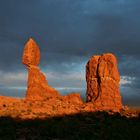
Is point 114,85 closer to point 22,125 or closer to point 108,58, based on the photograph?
point 108,58

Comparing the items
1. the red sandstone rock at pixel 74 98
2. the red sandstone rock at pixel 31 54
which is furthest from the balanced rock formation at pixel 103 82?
the red sandstone rock at pixel 31 54

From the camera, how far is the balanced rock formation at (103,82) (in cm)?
4606

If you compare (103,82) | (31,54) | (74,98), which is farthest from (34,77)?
(103,82)

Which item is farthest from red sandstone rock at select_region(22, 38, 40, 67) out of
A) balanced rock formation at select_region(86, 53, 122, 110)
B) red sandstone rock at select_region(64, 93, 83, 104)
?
balanced rock formation at select_region(86, 53, 122, 110)

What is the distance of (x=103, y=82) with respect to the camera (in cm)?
4712

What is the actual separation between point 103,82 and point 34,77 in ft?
26.9

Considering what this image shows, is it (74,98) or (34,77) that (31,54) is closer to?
(34,77)

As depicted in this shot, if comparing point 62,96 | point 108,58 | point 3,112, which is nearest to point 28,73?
point 62,96

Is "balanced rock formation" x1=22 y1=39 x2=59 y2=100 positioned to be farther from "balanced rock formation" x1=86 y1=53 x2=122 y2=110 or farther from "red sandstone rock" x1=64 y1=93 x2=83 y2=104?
"balanced rock formation" x1=86 y1=53 x2=122 y2=110

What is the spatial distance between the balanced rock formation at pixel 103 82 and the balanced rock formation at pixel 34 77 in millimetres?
4602

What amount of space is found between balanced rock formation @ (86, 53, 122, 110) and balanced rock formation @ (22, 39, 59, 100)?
4.60 metres

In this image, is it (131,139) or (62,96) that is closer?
(131,139)

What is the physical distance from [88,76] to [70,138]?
26.7 meters

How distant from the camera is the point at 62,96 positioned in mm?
48906
